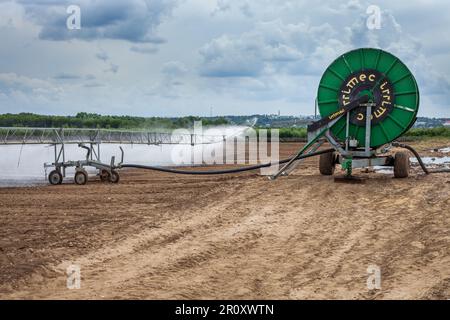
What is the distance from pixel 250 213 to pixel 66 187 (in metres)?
8.85

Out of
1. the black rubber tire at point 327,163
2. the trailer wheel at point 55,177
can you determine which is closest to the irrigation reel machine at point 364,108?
the black rubber tire at point 327,163

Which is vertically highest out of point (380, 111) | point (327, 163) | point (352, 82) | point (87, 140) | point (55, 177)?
point (352, 82)

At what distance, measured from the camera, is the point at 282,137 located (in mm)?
73938

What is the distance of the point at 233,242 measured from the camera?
32.9 ft

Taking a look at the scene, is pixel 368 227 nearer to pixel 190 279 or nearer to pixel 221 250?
pixel 221 250

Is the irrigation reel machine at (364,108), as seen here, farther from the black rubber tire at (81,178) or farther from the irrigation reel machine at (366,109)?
the black rubber tire at (81,178)

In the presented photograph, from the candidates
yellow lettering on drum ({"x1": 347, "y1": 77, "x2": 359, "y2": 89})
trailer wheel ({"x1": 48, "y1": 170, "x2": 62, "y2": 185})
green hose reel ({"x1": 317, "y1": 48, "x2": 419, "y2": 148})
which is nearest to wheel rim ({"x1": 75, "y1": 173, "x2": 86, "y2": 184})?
trailer wheel ({"x1": 48, "y1": 170, "x2": 62, "y2": 185})

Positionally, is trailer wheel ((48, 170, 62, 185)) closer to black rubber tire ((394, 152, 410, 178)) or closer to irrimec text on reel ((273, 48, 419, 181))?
irrimec text on reel ((273, 48, 419, 181))

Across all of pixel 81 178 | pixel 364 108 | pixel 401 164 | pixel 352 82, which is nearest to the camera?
pixel 364 108

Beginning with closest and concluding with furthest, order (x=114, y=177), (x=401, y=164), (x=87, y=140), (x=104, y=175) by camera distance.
Result: (x=401, y=164), (x=114, y=177), (x=104, y=175), (x=87, y=140)

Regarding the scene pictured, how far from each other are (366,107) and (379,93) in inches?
23.5

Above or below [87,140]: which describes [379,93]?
above

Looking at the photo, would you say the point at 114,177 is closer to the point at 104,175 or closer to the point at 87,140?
the point at 104,175

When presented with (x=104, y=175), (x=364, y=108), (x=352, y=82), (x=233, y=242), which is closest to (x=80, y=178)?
(x=104, y=175)
